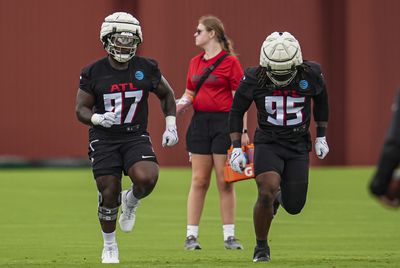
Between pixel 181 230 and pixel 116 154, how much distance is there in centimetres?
392

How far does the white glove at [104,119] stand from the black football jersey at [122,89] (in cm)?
26

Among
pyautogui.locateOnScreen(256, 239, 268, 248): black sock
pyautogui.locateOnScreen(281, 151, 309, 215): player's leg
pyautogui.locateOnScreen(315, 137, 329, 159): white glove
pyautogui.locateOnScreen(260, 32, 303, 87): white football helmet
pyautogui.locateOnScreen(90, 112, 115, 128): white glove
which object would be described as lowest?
pyautogui.locateOnScreen(256, 239, 268, 248): black sock

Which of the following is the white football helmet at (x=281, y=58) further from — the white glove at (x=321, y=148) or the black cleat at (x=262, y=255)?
the black cleat at (x=262, y=255)

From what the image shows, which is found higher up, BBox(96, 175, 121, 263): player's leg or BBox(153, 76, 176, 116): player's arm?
BBox(153, 76, 176, 116): player's arm

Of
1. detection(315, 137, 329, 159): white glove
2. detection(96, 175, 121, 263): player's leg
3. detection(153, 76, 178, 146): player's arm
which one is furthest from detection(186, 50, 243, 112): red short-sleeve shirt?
detection(96, 175, 121, 263): player's leg

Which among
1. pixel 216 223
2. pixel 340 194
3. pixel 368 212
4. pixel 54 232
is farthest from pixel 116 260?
pixel 340 194

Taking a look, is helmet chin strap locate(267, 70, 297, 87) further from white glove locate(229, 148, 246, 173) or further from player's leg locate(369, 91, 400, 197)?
player's leg locate(369, 91, 400, 197)

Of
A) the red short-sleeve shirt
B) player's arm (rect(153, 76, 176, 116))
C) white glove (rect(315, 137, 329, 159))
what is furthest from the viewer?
the red short-sleeve shirt

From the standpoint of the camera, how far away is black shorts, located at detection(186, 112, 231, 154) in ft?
40.5

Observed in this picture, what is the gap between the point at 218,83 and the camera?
40.7 ft

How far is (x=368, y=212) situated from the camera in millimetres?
16484

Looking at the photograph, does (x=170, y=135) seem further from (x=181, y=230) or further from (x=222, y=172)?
(x=181, y=230)

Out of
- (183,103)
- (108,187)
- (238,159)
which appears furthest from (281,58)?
(183,103)

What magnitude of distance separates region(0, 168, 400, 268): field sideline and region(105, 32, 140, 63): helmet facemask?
177cm
